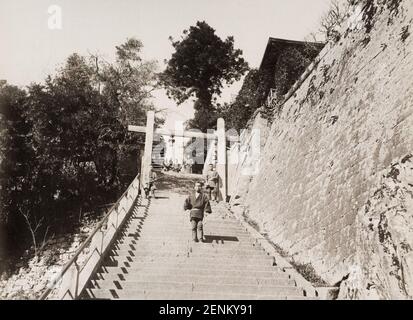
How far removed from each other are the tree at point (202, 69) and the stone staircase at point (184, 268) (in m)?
16.9

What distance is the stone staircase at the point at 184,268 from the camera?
21.5 ft

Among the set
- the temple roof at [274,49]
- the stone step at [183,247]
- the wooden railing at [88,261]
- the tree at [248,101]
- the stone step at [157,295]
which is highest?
the temple roof at [274,49]

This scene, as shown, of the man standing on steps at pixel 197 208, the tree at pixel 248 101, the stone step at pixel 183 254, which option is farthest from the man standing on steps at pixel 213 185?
the stone step at pixel 183 254

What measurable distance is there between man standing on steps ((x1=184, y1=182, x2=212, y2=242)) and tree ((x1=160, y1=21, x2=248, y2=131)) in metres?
17.5

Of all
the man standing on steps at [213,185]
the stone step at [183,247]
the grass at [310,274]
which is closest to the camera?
the grass at [310,274]

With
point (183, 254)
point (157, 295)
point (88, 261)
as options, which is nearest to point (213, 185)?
point (183, 254)

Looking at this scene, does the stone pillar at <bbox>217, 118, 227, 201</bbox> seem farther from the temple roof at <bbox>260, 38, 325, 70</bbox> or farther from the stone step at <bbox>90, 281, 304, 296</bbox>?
the stone step at <bbox>90, 281, 304, 296</bbox>

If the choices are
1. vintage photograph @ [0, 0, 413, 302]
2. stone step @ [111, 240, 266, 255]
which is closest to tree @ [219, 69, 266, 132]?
vintage photograph @ [0, 0, 413, 302]

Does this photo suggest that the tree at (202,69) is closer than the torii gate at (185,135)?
No

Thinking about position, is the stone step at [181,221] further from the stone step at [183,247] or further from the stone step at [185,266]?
the stone step at [185,266]

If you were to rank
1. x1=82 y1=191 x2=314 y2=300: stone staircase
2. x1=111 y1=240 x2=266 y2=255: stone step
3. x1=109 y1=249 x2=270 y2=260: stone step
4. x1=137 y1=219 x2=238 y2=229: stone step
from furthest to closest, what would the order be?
x1=137 y1=219 x2=238 y2=229: stone step → x1=111 y1=240 x2=266 y2=255: stone step → x1=109 y1=249 x2=270 y2=260: stone step → x1=82 y1=191 x2=314 y2=300: stone staircase

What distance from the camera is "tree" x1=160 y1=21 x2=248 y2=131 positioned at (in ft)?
82.7
